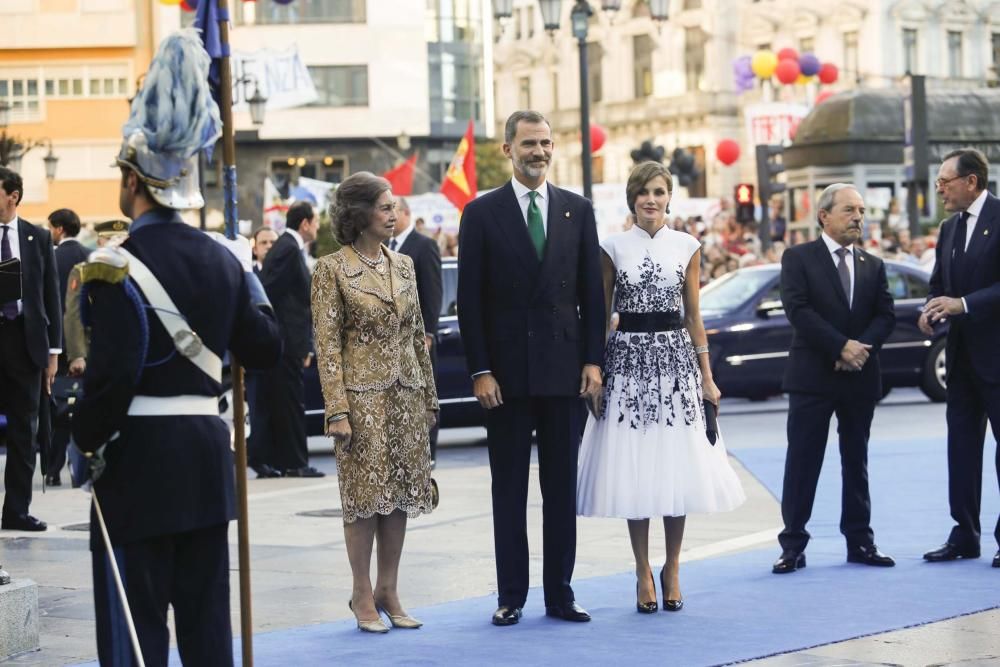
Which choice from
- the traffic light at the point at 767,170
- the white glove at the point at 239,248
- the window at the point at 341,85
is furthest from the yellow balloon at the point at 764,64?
the white glove at the point at 239,248

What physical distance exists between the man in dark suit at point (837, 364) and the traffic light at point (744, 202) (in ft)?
78.7

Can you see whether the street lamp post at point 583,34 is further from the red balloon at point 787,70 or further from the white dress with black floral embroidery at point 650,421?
the red balloon at point 787,70

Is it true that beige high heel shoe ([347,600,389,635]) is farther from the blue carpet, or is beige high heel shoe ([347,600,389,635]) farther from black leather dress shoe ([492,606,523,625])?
black leather dress shoe ([492,606,523,625])

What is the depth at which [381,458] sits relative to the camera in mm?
7621

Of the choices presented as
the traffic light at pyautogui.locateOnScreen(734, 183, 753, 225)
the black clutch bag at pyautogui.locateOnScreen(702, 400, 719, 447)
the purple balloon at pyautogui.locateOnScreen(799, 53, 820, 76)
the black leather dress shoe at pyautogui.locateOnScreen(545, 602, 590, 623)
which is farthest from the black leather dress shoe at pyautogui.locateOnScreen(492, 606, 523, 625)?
the purple balloon at pyautogui.locateOnScreen(799, 53, 820, 76)

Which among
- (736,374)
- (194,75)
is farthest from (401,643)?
(736,374)

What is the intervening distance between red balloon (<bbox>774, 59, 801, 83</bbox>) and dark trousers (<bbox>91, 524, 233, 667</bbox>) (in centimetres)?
5032

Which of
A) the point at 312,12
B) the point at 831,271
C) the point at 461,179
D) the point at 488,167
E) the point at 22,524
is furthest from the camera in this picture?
the point at 488,167

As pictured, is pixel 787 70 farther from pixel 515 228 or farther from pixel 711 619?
pixel 711 619

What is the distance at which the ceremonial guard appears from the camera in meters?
5.10

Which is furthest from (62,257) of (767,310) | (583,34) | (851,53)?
(851,53)

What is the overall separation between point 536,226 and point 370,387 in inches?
40.0

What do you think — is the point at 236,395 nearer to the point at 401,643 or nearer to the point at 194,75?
the point at 194,75

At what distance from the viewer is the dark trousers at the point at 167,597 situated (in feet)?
17.0
